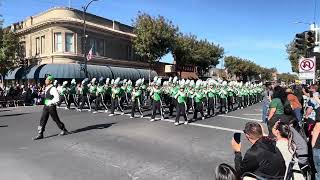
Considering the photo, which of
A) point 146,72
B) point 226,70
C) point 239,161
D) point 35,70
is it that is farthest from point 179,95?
point 226,70

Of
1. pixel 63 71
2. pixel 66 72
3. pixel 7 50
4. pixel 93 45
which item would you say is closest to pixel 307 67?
pixel 66 72

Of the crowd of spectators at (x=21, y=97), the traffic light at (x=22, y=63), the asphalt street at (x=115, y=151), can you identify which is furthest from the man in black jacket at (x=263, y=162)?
the traffic light at (x=22, y=63)

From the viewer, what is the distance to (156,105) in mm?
19844

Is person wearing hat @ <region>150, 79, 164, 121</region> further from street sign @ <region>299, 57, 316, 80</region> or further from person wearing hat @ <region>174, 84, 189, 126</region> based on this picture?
street sign @ <region>299, 57, 316, 80</region>

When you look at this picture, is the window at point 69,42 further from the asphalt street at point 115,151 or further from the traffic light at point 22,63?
the asphalt street at point 115,151

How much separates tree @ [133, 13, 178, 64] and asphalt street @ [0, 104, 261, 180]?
28.8 metres

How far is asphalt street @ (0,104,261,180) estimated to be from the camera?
9.02 m

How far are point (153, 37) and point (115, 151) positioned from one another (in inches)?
1392

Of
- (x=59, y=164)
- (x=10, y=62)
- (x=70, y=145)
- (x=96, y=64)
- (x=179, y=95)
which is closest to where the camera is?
(x=59, y=164)

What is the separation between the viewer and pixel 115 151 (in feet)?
37.8

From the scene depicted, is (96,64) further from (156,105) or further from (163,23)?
(156,105)

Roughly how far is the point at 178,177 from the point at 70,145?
4.55 metres

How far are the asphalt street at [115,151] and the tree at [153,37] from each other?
94.5 ft

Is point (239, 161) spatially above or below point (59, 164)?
above
